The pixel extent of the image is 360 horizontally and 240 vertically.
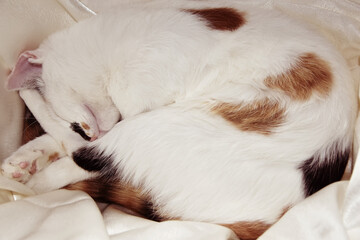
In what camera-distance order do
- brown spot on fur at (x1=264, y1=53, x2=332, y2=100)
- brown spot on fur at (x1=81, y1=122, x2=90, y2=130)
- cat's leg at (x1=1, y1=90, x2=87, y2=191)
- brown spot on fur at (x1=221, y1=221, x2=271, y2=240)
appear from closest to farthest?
1. brown spot on fur at (x1=221, y1=221, x2=271, y2=240)
2. brown spot on fur at (x1=264, y1=53, x2=332, y2=100)
3. cat's leg at (x1=1, y1=90, x2=87, y2=191)
4. brown spot on fur at (x1=81, y1=122, x2=90, y2=130)

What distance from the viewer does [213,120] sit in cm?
117

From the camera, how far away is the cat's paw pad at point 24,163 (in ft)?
4.18

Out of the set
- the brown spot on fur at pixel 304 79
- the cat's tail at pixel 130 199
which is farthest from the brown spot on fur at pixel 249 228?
the brown spot on fur at pixel 304 79

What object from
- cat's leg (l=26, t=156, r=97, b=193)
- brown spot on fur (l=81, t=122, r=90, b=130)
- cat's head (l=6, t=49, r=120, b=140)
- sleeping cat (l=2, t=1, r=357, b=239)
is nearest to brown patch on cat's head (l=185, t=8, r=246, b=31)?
sleeping cat (l=2, t=1, r=357, b=239)

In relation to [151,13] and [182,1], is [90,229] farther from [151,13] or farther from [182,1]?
[182,1]

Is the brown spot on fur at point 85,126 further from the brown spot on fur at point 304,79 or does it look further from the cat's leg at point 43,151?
the brown spot on fur at point 304,79

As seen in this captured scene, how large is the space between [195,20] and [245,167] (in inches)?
21.2

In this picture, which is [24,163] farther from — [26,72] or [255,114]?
[255,114]

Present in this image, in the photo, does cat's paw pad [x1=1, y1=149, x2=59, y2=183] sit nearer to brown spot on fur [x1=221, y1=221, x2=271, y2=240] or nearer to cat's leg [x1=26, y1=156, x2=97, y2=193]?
cat's leg [x1=26, y1=156, x2=97, y2=193]

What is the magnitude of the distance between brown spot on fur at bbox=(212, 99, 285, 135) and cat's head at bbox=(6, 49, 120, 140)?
1.39 ft

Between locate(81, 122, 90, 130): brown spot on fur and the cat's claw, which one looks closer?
the cat's claw

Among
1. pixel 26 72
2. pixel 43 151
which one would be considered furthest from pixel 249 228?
pixel 26 72

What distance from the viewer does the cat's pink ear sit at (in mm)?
1401

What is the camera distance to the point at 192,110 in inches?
47.4
